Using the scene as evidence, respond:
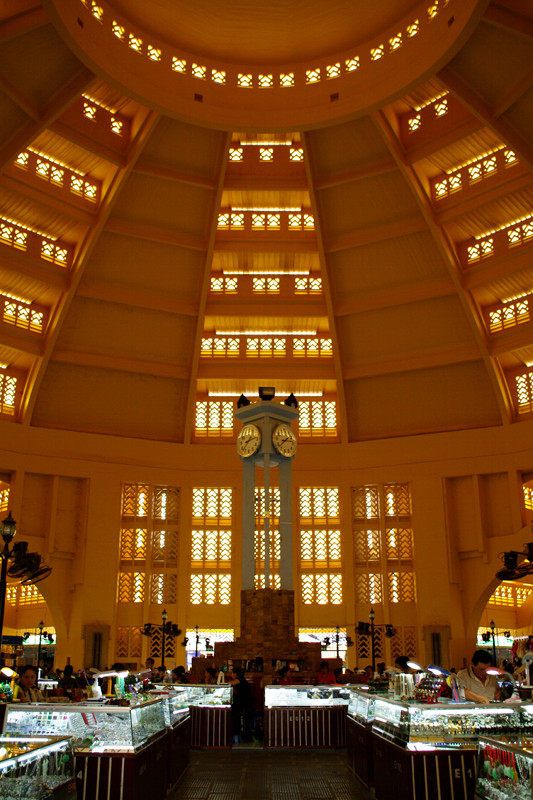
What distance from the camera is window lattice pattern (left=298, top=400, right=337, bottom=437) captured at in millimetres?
25234

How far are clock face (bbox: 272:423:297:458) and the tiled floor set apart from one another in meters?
7.26

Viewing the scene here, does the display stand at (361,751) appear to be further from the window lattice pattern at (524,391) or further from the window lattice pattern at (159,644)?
the window lattice pattern at (524,391)

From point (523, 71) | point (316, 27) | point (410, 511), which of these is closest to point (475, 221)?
point (523, 71)

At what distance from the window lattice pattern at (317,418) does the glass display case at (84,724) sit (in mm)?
18742

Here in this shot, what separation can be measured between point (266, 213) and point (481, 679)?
1883cm

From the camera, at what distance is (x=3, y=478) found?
22.1 meters

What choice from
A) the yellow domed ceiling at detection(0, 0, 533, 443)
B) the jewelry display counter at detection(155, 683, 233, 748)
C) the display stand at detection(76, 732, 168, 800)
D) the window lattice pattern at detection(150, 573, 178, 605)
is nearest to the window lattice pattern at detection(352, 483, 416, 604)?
the yellow domed ceiling at detection(0, 0, 533, 443)

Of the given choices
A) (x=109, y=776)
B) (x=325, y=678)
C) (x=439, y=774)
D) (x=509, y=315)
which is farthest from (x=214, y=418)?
(x=439, y=774)

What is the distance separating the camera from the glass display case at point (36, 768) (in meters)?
4.91

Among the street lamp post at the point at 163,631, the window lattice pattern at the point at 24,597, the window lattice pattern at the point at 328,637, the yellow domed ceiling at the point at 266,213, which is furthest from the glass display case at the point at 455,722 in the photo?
the window lattice pattern at the point at 24,597

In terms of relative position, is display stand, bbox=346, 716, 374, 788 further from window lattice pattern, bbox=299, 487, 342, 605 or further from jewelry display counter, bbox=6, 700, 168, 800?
window lattice pattern, bbox=299, 487, 342, 605

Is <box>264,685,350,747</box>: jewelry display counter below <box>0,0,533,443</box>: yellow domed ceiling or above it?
below

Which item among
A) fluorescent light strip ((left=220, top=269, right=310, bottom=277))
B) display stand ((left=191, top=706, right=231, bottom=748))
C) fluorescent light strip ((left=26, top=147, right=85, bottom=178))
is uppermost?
fluorescent light strip ((left=26, top=147, right=85, bottom=178))

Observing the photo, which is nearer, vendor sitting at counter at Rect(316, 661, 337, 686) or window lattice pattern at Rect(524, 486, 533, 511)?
vendor sitting at counter at Rect(316, 661, 337, 686)
